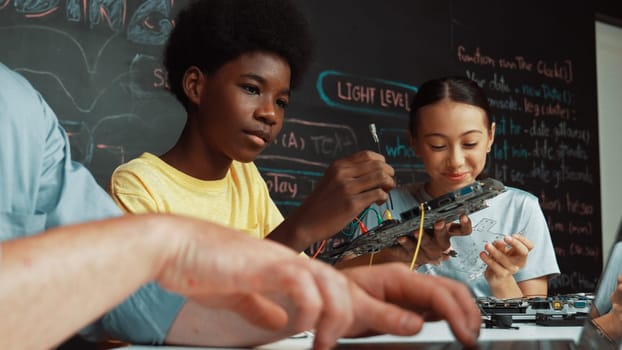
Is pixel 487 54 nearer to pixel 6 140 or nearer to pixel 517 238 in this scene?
pixel 517 238

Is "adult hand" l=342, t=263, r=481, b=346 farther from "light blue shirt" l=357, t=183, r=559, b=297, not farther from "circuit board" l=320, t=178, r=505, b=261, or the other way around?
"light blue shirt" l=357, t=183, r=559, b=297

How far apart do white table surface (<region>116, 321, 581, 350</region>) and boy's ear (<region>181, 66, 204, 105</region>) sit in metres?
0.80

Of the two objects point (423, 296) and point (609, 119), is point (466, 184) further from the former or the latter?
point (609, 119)

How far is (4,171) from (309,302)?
58cm

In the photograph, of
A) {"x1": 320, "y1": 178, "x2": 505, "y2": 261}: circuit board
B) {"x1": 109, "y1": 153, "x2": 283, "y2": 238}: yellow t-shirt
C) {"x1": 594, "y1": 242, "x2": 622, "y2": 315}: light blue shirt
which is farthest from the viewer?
{"x1": 109, "y1": 153, "x2": 283, "y2": 238}: yellow t-shirt

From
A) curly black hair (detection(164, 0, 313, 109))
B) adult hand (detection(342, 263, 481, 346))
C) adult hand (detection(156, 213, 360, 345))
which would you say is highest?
curly black hair (detection(164, 0, 313, 109))

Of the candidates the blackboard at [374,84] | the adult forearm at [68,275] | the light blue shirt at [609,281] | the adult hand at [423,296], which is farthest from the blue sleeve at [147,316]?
the blackboard at [374,84]

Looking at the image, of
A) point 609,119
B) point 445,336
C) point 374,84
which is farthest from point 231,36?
point 609,119

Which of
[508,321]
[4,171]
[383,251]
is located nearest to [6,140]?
[4,171]

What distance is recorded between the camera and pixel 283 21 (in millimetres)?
1677

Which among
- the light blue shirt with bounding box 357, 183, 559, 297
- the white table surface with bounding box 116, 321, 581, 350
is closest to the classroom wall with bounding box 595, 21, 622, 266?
the light blue shirt with bounding box 357, 183, 559, 297

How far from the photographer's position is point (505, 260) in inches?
62.7

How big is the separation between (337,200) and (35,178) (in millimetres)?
573

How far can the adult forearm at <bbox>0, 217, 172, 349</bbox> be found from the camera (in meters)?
0.41
